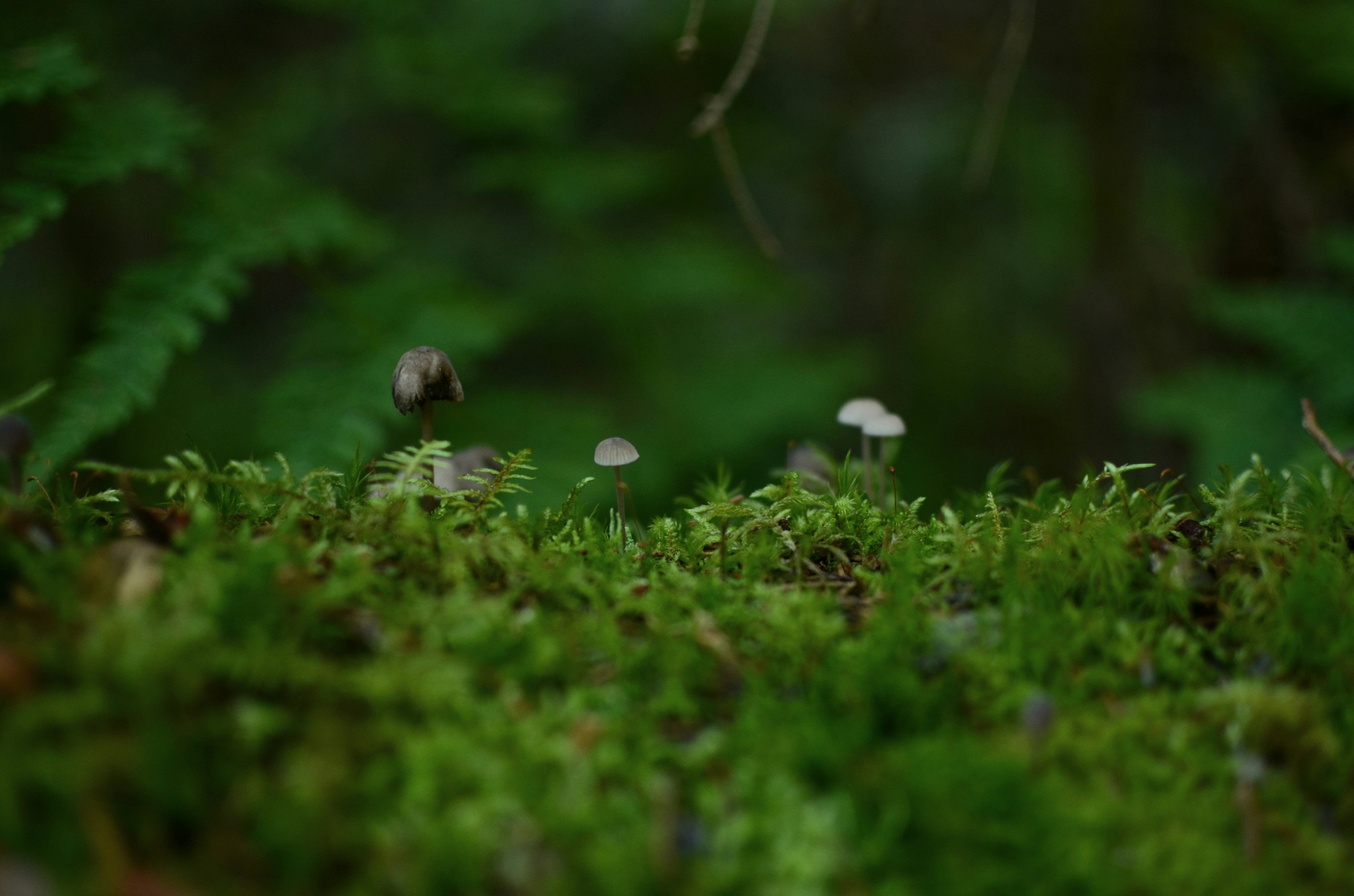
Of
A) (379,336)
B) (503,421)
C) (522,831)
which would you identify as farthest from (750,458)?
(522,831)

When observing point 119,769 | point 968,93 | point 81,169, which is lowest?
point 119,769

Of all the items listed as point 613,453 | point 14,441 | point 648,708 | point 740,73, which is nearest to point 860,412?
point 613,453

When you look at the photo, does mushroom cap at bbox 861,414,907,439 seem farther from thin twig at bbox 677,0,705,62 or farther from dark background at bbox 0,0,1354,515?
dark background at bbox 0,0,1354,515

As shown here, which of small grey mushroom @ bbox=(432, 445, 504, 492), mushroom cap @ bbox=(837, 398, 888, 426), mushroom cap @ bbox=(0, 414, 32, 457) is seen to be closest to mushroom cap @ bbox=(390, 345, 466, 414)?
small grey mushroom @ bbox=(432, 445, 504, 492)

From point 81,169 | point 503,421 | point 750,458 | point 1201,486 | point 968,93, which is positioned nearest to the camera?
point 1201,486

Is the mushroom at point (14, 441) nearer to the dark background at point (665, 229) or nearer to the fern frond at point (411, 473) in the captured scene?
the fern frond at point (411, 473)

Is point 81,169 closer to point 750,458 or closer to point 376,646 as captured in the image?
point 376,646

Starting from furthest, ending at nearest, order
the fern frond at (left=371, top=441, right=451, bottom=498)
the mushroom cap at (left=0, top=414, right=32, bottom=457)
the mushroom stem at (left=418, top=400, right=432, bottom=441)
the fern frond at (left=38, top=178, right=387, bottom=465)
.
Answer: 1. the fern frond at (left=38, top=178, right=387, bottom=465)
2. the mushroom stem at (left=418, top=400, right=432, bottom=441)
3. the fern frond at (left=371, top=441, right=451, bottom=498)
4. the mushroom cap at (left=0, top=414, right=32, bottom=457)
